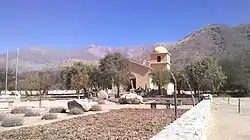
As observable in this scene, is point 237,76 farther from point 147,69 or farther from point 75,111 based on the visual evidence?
point 75,111

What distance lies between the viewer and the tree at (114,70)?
196 feet

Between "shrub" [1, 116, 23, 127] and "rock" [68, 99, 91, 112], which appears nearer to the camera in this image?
"shrub" [1, 116, 23, 127]

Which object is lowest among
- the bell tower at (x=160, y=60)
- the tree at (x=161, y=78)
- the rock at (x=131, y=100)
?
the rock at (x=131, y=100)

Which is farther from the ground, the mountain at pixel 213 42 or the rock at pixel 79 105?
the mountain at pixel 213 42

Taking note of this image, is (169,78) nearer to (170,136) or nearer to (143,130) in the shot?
(143,130)

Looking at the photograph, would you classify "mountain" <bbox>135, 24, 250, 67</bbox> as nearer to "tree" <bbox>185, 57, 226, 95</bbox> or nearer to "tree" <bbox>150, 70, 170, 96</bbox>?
"tree" <bbox>150, 70, 170, 96</bbox>

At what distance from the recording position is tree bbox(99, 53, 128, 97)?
59719 millimetres

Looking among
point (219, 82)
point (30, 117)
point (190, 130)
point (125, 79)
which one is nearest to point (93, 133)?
point (190, 130)

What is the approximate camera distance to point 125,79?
61.3 meters

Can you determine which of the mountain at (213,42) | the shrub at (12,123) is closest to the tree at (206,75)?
the shrub at (12,123)

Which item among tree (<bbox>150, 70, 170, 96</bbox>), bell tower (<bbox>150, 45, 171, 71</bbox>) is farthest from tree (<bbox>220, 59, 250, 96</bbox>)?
bell tower (<bbox>150, 45, 171, 71</bbox>)

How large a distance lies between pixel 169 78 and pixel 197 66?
7301mm

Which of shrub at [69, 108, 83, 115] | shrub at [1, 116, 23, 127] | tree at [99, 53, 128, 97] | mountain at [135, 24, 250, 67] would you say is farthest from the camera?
mountain at [135, 24, 250, 67]

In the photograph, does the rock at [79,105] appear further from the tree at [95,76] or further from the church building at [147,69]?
the church building at [147,69]
